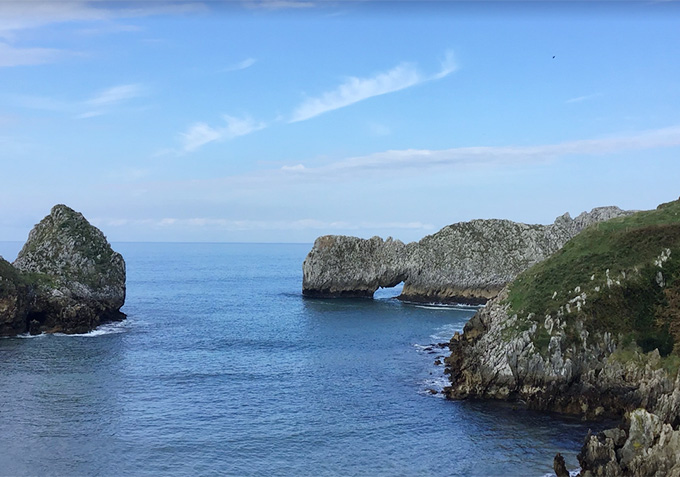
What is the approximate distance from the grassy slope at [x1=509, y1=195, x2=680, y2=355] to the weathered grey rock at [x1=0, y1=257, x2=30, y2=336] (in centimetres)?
6793

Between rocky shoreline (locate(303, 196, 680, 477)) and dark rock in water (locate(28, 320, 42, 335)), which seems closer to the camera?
rocky shoreline (locate(303, 196, 680, 477))

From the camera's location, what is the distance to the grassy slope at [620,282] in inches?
2132

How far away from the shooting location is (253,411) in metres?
53.3

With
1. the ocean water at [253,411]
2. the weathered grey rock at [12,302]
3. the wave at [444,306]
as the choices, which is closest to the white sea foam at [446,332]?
the ocean water at [253,411]

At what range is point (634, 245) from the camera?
6144 centimetres

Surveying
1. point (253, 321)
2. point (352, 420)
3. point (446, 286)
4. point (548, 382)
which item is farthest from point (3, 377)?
point (446, 286)

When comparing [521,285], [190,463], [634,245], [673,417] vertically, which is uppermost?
[634,245]

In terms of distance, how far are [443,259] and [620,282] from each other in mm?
73938

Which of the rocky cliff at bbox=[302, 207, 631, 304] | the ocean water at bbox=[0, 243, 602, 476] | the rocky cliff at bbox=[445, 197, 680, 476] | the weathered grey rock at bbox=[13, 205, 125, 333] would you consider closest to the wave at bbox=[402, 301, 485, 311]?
the rocky cliff at bbox=[302, 207, 631, 304]

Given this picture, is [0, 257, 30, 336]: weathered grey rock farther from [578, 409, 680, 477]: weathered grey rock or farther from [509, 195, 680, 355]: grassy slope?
[578, 409, 680, 477]: weathered grey rock

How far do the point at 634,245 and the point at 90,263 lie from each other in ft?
268

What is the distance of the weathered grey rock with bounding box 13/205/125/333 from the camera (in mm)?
89375

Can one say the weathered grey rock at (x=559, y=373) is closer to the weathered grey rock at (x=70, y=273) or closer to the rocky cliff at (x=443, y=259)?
the weathered grey rock at (x=70, y=273)

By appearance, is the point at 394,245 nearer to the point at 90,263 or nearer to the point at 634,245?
the point at 90,263
